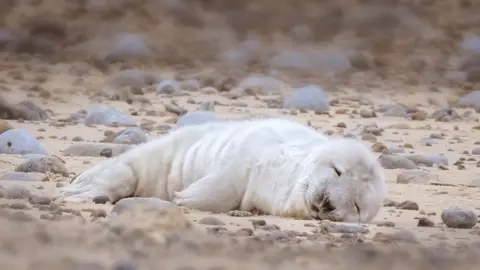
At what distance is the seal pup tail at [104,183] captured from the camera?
13.5 ft

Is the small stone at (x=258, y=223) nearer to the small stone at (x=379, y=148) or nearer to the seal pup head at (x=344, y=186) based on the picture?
the seal pup head at (x=344, y=186)

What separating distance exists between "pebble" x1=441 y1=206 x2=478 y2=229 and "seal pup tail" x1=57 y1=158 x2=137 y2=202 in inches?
45.6

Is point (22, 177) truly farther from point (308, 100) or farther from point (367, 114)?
point (308, 100)

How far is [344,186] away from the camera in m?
3.81

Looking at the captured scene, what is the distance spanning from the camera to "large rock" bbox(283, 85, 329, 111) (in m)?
8.07

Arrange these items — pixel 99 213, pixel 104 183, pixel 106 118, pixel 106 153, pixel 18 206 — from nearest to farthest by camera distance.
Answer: pixel 18 206 < pixel 99 213 < pixel 104 183 < pixel 106 153 < pixel 106 118

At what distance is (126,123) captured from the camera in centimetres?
684

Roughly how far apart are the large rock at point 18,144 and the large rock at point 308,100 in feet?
9.95

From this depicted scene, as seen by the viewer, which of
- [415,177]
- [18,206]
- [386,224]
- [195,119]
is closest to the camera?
[18,206]

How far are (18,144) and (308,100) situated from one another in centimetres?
322

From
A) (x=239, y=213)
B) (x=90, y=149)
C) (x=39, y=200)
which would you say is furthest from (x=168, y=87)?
(x=39, y=200)

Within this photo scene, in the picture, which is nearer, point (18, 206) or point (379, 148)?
point (18, 206)

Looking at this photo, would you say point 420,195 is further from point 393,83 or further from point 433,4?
point 393,83

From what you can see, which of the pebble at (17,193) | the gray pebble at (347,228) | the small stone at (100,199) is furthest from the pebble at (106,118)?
the gray pebble at (347,228)
